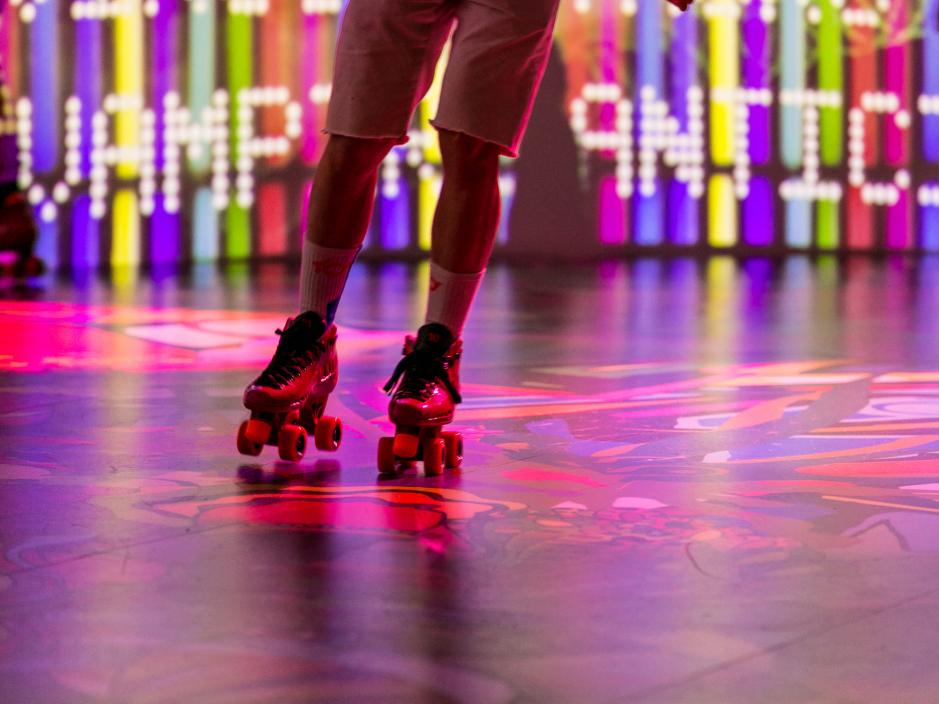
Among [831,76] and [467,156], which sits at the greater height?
[831,76]

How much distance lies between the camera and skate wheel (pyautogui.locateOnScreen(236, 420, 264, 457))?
2.15 meters

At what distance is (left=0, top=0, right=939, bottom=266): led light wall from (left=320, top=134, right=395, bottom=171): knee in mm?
5011

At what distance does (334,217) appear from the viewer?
2.31 metres

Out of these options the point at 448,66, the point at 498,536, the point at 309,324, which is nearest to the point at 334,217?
the point at 309,324

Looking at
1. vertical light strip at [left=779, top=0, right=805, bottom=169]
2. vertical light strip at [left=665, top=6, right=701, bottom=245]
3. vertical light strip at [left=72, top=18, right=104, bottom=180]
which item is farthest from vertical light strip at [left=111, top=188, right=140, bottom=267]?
vertical light strip at [left=779, top=0, right=805, bottom=169]

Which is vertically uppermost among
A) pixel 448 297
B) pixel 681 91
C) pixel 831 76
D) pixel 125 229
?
pixel 831 76

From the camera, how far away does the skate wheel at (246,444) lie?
7.05ft

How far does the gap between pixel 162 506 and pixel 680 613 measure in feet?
2.22

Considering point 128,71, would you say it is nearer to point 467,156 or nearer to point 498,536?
point 467,156

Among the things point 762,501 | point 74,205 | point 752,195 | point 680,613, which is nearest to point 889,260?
point 752,195

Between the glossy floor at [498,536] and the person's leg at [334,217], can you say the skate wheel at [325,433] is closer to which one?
the glossy floor at [498,536]

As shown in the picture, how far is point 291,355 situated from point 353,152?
29 centimetres

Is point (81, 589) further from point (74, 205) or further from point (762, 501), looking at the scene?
point (74, 205)

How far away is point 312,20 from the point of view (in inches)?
302
